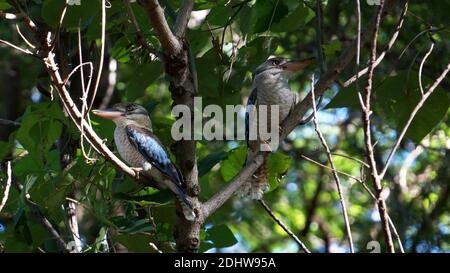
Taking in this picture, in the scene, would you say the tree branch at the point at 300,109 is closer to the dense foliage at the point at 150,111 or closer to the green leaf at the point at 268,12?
the dense foliage at the point at 150,111

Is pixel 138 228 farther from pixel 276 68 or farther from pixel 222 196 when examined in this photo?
pixel 276 68

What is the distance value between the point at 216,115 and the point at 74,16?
112 cm

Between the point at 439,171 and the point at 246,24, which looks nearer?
the point at 246,24

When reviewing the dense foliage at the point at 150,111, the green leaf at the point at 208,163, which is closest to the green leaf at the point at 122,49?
the dense foliage at the point at 150,111

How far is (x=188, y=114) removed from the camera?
4145 millimetres

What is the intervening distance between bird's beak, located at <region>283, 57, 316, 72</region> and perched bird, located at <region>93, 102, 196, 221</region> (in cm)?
110

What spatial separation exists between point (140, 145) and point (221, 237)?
2.83ft

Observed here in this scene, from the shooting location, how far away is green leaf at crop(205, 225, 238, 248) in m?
5.11

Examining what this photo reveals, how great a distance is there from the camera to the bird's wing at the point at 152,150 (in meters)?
5.05

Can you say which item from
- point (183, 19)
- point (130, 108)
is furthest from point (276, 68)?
point (183, 19)
